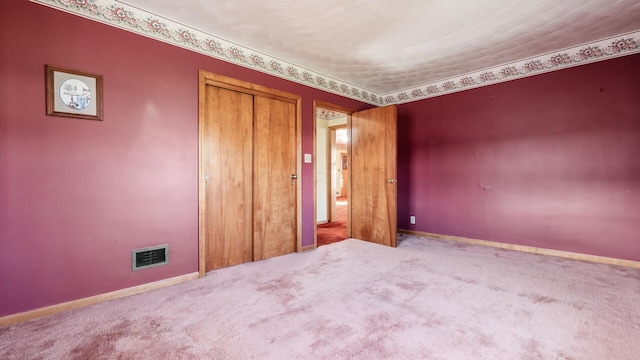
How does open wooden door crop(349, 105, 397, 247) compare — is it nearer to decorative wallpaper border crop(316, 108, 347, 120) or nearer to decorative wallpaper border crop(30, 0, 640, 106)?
decorative wallpaper border crop(30, 0, 640, 106)

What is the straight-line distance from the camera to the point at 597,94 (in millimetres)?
3182

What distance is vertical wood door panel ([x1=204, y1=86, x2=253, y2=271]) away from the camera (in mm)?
2980

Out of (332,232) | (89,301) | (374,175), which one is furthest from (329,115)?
(89,301)

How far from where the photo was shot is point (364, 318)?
1.96 m

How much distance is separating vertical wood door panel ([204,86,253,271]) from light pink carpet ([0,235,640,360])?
0.28 m

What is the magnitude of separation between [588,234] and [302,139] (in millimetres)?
3721

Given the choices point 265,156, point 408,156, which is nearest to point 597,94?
point 408,156

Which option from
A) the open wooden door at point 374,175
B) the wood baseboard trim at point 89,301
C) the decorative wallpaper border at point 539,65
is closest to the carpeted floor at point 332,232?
the open wooden door at point 374,175

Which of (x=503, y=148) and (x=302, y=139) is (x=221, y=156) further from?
(x=503, y=148)

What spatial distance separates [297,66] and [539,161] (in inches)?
136

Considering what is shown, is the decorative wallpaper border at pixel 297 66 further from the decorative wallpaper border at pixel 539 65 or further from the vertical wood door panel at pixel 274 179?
the vertical wood door panel at pixel 274 179

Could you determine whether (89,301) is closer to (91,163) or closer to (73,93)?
(91,163)

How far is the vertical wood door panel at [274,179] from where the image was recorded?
3.38 metres

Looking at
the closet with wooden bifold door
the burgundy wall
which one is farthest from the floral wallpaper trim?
the burgundy wall
